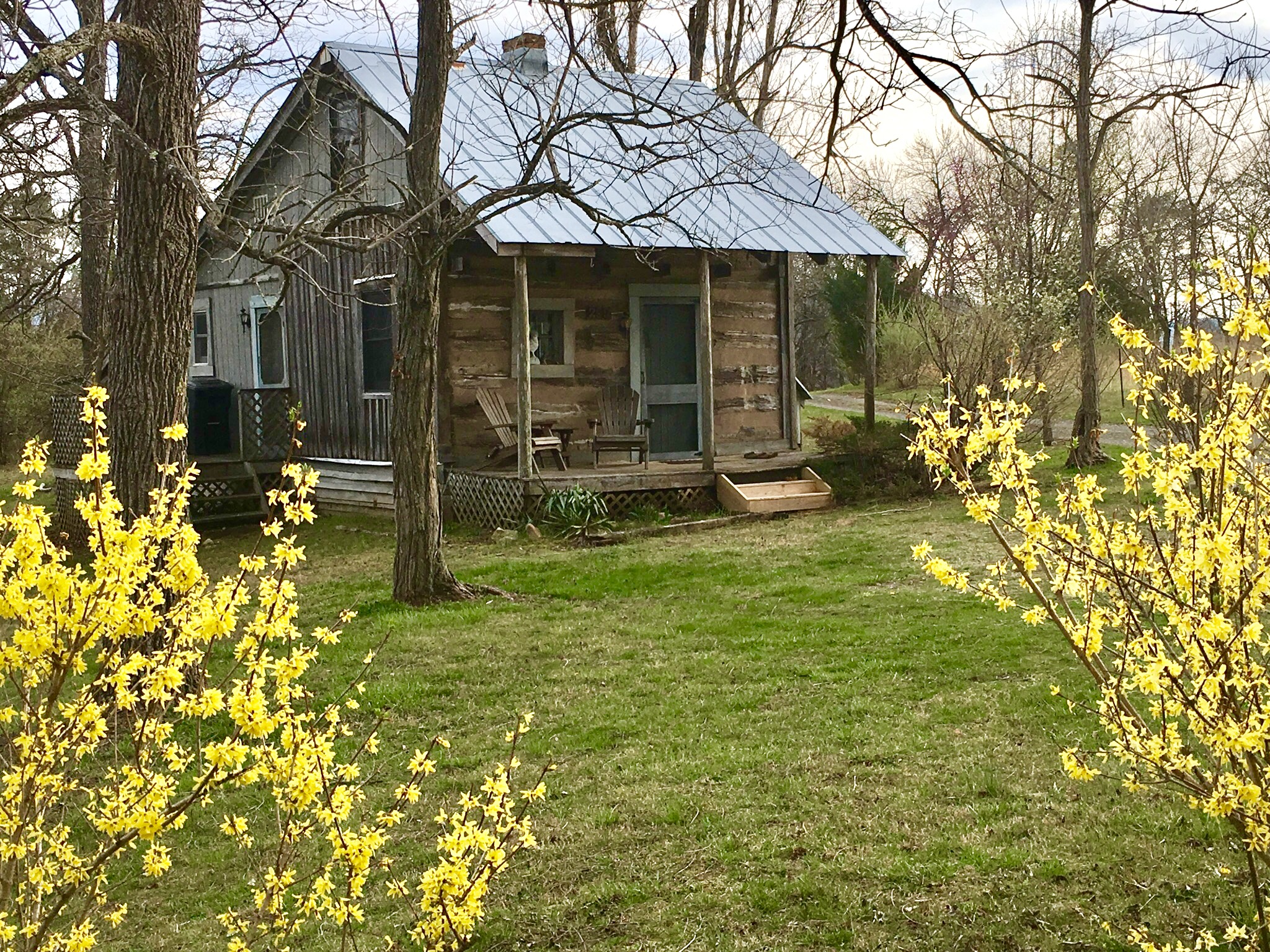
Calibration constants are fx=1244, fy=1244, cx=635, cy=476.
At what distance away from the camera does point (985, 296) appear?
2445 centimetres

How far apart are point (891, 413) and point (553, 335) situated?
11006mm

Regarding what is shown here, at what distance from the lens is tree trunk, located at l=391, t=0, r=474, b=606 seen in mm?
9859

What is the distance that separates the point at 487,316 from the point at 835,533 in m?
5.20

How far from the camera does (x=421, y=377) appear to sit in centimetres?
1009

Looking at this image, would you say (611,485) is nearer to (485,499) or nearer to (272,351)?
(485,499)

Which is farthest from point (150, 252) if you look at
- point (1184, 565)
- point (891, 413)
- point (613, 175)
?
point (891, 413)

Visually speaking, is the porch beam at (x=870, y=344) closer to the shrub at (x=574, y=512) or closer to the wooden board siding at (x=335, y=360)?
the shrub at (x=574, y=512)

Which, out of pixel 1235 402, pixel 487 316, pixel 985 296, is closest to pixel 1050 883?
pixel 1235 402

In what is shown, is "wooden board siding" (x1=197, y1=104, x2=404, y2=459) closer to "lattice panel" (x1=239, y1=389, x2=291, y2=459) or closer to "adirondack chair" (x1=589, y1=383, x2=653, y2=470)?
"lattice panel" (x1=239, y1=389, x2=291, y2=459)

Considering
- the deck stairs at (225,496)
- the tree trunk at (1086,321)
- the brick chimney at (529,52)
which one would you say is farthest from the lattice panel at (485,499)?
the tree trunk at (1086,321)

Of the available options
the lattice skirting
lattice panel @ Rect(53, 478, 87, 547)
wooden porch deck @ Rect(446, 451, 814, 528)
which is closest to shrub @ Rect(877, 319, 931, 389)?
wooden porch deck @ Rect(446, 451, 814, 528)

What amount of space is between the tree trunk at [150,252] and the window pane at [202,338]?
44.5ft

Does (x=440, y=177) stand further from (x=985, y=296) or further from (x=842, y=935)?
(x=985, y=296)

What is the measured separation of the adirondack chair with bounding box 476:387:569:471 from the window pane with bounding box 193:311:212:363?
722 centimetres
